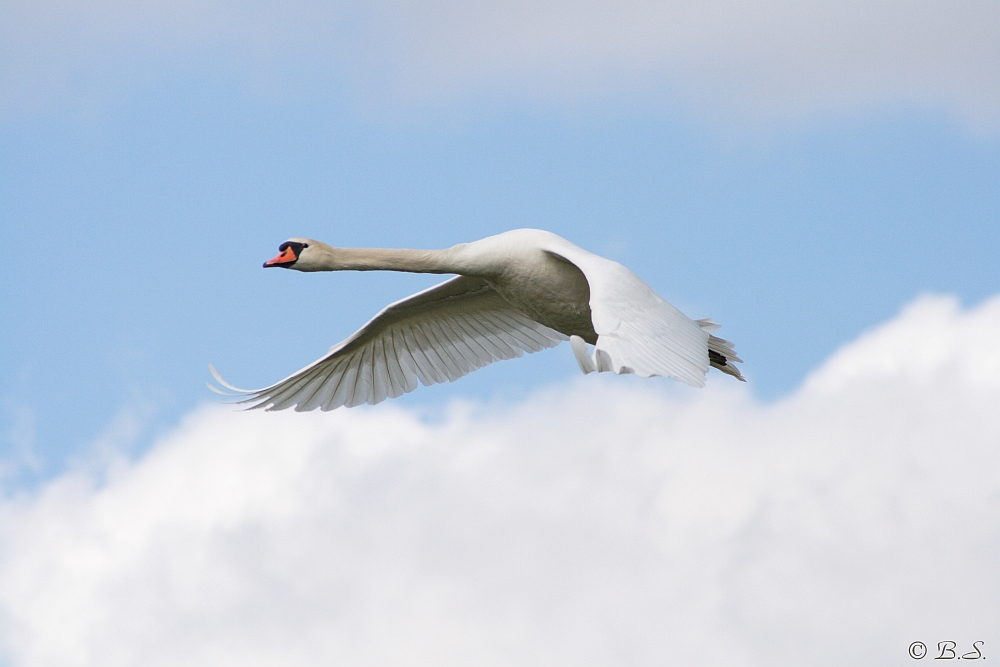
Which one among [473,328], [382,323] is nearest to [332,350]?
[382,323]

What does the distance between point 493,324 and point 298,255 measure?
2473 mm

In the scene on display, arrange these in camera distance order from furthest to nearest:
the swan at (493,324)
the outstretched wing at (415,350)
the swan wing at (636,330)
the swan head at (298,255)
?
the outstretched wing at (415,350) < the swan head at (298,255) < the swan at (493,324) < the swan wing at (636,330)

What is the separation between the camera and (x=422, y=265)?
492 inches

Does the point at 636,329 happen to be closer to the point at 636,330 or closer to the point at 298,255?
the point at 636,330

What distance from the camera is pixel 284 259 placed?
42.6 ft

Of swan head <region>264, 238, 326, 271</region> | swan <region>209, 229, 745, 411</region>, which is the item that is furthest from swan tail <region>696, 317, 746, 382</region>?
swan head <region>264, 238, 326, 271</region>

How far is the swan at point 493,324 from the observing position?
983 centimetres

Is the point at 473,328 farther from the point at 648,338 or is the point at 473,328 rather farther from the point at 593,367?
the point at 593,367

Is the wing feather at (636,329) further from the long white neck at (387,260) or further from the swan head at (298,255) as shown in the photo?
the swan head at (298,255)

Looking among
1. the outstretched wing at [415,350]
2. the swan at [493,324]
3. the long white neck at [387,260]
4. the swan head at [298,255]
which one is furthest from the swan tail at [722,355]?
the swan head at [298,255]

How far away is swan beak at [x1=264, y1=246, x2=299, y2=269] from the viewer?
12969 millimetres

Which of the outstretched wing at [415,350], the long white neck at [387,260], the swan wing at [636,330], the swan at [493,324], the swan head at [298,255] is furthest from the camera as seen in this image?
the outstretched wing at [415,350]

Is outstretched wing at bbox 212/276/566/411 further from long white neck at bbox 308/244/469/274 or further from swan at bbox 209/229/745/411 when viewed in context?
long white neck at bbox 308/244/469/274

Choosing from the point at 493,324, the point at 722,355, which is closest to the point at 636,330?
the point at 722,355
